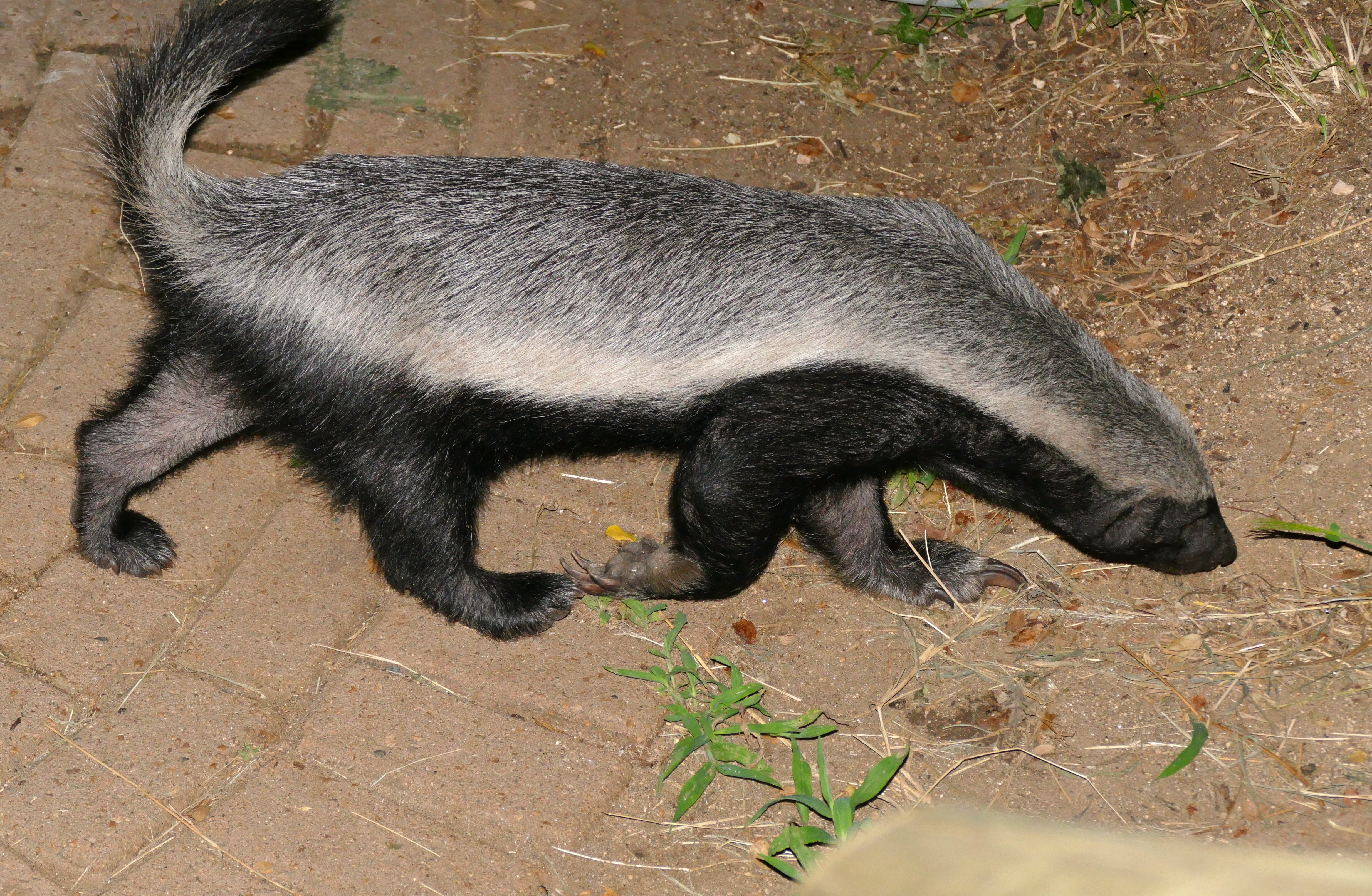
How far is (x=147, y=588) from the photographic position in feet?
12.8

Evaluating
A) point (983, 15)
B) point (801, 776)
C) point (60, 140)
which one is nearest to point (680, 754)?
point (801, 776)

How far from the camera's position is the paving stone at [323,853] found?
3.21 m

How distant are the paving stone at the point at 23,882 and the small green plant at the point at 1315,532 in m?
3.71

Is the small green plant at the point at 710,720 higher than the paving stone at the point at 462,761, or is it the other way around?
the small green plant at the point at 710,720

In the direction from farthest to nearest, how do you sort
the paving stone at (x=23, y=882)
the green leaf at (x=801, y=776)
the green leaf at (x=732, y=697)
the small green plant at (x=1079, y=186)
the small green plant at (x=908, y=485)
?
the small green plant at (x=1079, y=186) < the small green plant at (x=908, y=485) < the green leaf at (x=732, y=697) < the green leaf at (x=801, y=776) < the paving stone at (x=23, y=882)

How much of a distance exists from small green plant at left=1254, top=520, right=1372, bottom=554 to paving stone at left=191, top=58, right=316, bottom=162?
3.90 m

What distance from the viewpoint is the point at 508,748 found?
11.8 ft

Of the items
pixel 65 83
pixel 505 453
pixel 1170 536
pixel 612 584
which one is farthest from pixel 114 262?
pixel 1170 536

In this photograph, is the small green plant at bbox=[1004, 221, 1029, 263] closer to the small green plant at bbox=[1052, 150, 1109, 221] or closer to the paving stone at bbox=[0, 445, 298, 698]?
the small green plant at bbox=[1052, 150, 1109, 221]

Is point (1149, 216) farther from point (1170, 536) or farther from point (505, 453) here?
point (505, 453)

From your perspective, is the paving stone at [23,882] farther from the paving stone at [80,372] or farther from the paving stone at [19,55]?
the paving stone at [19,55]

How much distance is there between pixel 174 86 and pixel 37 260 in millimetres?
1308

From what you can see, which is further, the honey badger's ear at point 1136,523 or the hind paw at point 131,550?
the hind paw at point 131,550

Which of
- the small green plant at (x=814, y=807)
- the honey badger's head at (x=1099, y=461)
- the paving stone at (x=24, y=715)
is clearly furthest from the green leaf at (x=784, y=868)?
the paving stone at (x=24, y=715)
